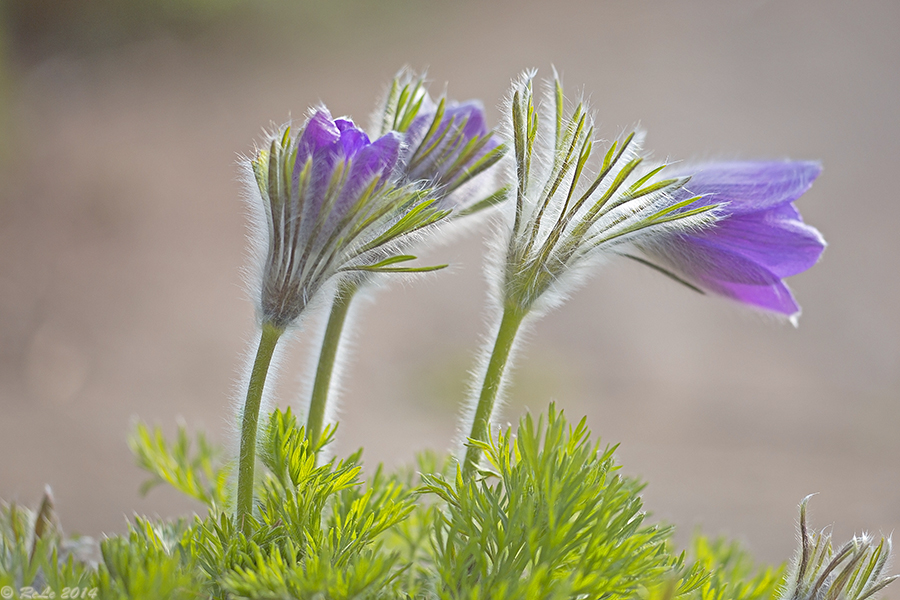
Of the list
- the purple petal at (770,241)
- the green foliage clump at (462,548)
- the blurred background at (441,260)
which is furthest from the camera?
the blurred background at (441,260)

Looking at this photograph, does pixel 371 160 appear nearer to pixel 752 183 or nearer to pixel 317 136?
pixel 317 136

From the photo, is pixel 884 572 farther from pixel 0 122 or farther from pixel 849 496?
pixel 0 122

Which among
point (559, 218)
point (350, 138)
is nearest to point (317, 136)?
point (350, 138)

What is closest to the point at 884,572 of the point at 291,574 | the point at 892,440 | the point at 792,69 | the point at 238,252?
the point at 291,574

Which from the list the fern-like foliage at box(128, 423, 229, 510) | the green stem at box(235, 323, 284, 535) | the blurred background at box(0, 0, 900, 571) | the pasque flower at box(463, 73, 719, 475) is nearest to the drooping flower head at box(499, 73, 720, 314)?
the pasque flower at box(463, 73, 719, 475)

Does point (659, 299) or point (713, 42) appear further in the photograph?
point (713, 42)

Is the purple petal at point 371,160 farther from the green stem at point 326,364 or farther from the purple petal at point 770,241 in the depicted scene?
the purple petal at point 770,241

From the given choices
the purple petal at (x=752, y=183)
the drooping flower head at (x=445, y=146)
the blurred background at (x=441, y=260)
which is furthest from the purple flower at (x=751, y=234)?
the blurred background at (x=441, y=260)
